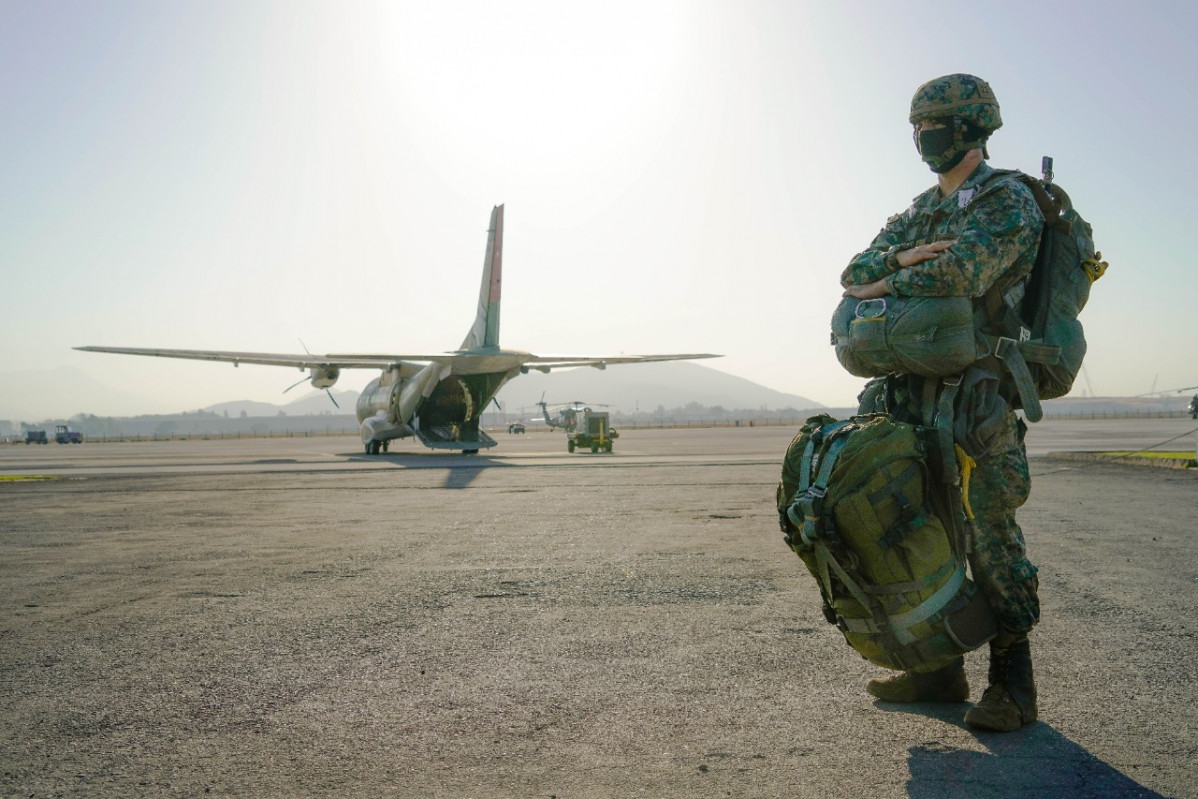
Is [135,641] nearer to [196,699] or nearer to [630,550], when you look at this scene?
[196,699]

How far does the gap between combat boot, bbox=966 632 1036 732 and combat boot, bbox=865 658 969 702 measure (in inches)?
11.6

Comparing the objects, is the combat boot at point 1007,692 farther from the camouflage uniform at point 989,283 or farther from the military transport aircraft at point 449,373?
the military transport aircraft at point 449,373

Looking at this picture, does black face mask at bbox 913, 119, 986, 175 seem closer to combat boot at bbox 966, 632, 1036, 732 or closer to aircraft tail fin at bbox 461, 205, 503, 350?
combat boot at bbox 966, 632, 1036, 732

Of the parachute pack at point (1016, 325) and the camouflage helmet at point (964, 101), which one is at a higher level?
the camouflage helmet at point (964, 101)

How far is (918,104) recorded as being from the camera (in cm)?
377

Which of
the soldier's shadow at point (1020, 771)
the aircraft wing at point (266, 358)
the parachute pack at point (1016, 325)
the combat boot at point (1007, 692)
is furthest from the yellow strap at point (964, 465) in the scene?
the aircraft wing at point (266, 358)

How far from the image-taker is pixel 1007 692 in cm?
366

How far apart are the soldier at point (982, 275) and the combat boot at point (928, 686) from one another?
0.30 m

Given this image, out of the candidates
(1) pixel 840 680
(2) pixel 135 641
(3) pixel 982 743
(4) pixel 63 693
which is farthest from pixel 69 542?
(3) pixel 982 743

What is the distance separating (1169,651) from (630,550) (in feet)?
16.0

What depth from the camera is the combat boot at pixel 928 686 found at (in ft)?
13.2

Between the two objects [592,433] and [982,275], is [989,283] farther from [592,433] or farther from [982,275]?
[592,433]

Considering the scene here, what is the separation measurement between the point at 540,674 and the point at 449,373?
2905cm

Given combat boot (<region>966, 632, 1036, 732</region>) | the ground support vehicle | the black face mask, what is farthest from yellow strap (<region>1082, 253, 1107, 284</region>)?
the ground support vehicle
